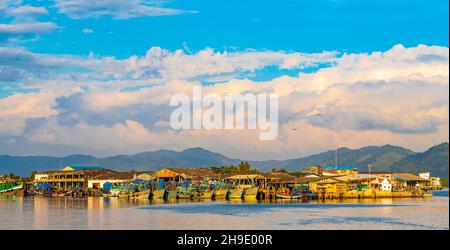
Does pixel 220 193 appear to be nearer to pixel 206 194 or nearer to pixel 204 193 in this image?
pixel 206 194

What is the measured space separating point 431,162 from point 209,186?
374 ft

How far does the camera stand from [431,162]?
173m

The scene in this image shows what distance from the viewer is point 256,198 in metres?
72.0

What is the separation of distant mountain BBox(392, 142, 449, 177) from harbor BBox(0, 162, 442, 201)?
60009 mm

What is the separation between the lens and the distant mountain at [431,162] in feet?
527

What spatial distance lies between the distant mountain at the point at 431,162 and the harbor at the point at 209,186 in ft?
197

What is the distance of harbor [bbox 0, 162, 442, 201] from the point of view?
72812 millimetres

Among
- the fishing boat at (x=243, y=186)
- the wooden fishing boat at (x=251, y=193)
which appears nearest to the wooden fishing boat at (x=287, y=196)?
the wooden fishing boat at (x=251, y=193)

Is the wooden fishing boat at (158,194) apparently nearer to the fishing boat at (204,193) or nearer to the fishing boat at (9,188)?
the fishing boat at (204,193)

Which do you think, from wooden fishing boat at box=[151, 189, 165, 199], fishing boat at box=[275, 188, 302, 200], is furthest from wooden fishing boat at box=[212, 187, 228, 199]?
fishing boat at box=[275, 188, 302, 200]
